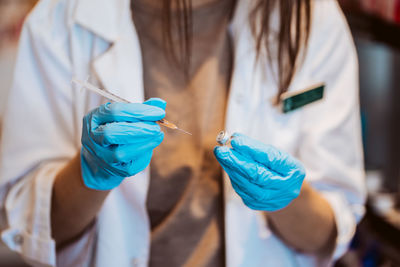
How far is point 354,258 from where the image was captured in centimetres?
141

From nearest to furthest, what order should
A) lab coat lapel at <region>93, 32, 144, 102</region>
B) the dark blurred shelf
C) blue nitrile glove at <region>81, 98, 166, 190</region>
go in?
blue nitrile glove at <region>81, 98, 166, 190</region>
lab coat lapel at <region>93, 32, 144, 102</region>
the dark blurred shelf

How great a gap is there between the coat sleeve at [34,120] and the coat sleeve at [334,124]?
0.57 m

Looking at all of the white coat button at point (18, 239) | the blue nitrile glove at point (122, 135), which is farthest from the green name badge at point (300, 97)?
the white coat button at point (18, 239)

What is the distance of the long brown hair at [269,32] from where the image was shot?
780 millimetres

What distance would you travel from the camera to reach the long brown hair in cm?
78

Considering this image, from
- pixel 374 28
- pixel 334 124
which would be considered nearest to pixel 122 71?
pixel 334 124

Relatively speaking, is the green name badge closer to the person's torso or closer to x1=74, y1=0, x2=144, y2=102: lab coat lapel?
the person's torso

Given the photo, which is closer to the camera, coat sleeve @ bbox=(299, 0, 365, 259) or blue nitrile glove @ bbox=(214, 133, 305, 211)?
blue nitrile glove @ bbox=(214, 133, 305, 211)

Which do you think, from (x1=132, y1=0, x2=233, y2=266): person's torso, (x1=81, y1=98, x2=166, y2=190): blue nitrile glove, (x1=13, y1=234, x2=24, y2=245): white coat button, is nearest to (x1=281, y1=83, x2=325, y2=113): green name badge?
(x1=132, y1=0, x2=233, y2=266): person's torso

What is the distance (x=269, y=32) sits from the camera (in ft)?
2.63

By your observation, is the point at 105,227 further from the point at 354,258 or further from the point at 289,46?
the point at 354,258

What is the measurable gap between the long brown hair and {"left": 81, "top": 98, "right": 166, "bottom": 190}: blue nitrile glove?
0.83 feet

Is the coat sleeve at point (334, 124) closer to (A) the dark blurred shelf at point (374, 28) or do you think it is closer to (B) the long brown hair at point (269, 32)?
(B) the long brown hair at point (269, 32)

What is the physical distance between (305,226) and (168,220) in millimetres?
314
